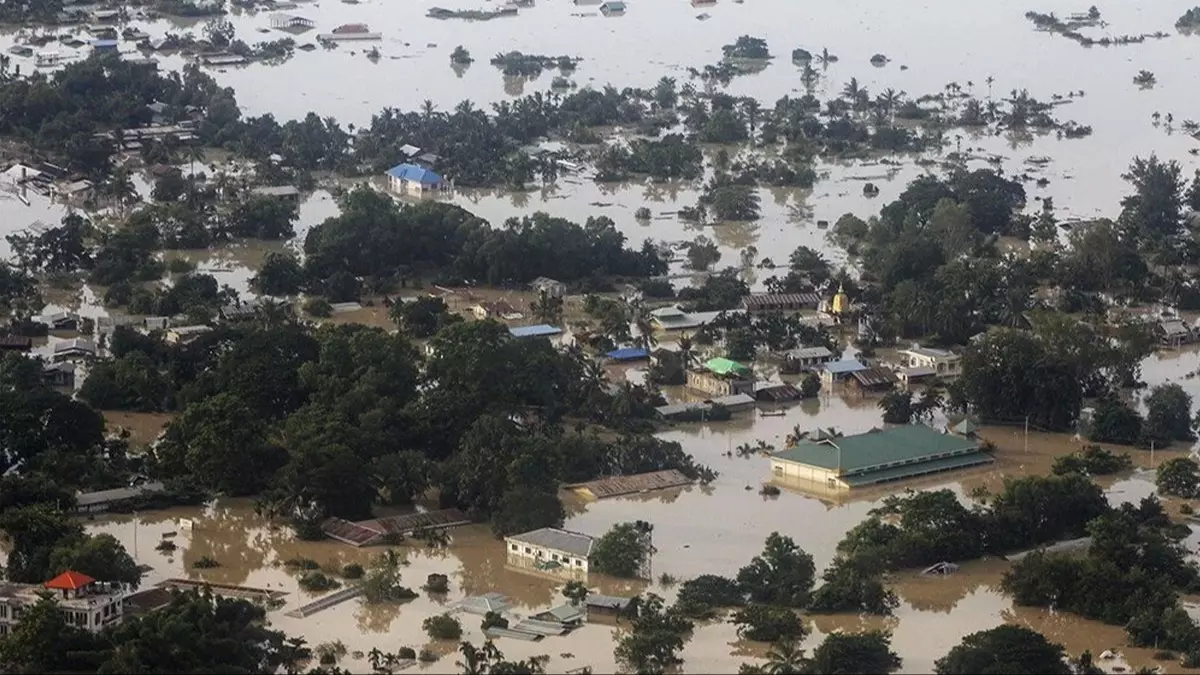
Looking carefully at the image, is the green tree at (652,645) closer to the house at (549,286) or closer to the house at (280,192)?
the house at (549,286)

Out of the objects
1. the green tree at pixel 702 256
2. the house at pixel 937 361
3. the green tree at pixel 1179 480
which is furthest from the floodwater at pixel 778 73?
the green tree at pixel 1179 480

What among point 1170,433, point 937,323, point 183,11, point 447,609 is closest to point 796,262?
point 937,323

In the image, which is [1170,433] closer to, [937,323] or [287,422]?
[937,323]

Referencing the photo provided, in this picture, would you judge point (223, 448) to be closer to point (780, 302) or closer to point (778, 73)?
point (780, 302)

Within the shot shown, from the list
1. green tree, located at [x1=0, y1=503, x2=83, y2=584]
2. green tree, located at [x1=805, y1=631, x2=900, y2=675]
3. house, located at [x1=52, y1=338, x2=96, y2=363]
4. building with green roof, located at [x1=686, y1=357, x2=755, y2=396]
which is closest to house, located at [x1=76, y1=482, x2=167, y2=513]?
green tree, located at [x1=0, y1=503, x2=83, y2=584]

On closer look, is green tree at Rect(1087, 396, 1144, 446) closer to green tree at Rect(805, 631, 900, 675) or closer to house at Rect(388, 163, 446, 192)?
green tree at Rect(805, 631, 900, 675)

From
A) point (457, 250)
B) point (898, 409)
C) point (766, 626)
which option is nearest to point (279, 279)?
point (457, 250)
